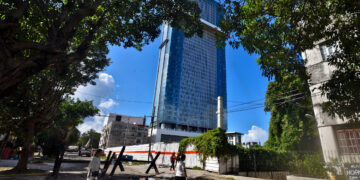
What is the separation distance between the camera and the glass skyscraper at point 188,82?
2975 inches

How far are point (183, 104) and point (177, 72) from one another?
1551cm

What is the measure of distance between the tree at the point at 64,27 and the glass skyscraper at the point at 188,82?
6344 centimetres

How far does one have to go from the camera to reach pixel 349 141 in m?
11.2

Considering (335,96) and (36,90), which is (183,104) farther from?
(335,96)

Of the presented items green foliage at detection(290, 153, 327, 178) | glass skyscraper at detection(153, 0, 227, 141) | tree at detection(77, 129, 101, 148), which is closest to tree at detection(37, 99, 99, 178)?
green foliage at detection(290, 153, 327, 178)

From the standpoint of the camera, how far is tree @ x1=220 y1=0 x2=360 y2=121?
4992 mm

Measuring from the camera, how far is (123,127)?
2881 inches

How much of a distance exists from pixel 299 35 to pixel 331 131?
416 inches

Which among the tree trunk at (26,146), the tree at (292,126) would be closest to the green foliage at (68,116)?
the tree trunk at (26,146)

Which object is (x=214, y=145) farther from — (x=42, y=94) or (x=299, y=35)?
(x=42, y=94)

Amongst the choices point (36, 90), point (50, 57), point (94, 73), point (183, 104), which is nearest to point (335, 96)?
point (50, 57)

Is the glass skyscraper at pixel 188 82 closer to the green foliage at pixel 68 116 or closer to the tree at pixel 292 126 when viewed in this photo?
the green foliage at pixel 68 116

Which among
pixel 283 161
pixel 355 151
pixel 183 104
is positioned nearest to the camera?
pixel 355 151

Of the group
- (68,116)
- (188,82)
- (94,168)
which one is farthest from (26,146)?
(188,82)
